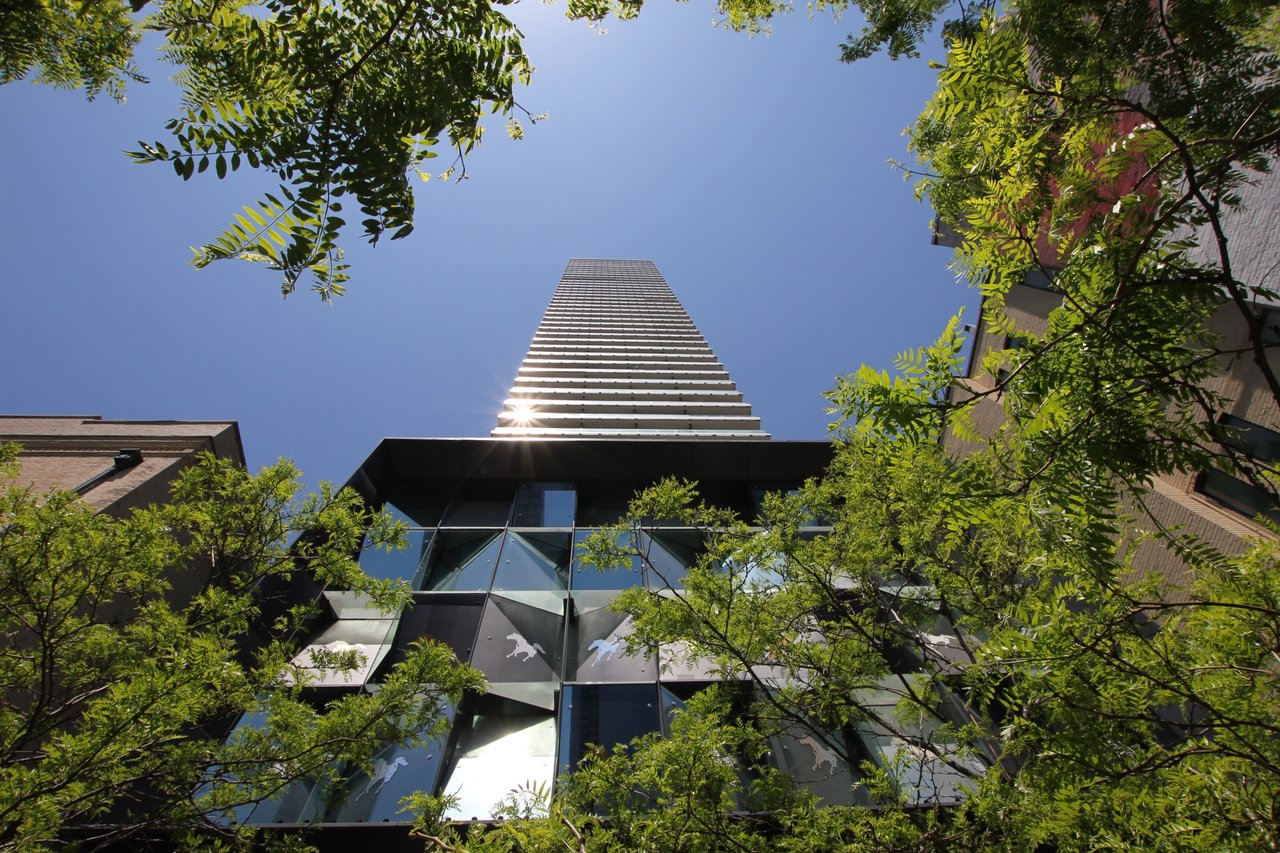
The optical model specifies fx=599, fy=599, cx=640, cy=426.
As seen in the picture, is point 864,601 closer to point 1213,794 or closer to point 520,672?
point 1213,794

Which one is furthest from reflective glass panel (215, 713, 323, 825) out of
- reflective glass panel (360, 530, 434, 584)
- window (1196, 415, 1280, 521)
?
window (1196, 415, 1280, 521)

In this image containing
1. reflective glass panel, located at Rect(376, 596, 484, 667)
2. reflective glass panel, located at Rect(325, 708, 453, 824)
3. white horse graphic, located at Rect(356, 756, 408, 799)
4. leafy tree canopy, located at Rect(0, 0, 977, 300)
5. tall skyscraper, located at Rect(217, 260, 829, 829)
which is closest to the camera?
leafy tree canopy, located at Rect(0, 0, 977, 300)

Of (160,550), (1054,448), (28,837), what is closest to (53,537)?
(160,550)

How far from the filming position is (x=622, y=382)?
97.1 ft

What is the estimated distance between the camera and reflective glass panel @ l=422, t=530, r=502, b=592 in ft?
42.1

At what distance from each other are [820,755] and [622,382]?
70.4 ft

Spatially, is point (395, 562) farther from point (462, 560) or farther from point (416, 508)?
point (416, 508)

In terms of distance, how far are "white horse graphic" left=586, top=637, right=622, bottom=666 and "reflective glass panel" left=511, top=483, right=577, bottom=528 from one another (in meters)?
3.62

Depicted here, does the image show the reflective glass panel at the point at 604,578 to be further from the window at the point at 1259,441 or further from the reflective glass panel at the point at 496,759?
the window at the point at 1259,441

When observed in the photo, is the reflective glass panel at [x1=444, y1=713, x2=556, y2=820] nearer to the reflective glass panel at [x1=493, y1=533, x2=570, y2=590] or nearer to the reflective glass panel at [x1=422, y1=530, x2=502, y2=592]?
the reflective glass panel at [x1=493, y1=533, x2=570, y2=590]

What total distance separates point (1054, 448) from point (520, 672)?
1010 cm

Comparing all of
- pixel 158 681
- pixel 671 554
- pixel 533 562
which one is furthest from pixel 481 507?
pixel 158 681

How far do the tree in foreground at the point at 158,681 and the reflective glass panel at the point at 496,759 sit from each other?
184 centimetres

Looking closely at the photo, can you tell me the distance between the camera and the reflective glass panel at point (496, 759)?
28.8 ft
